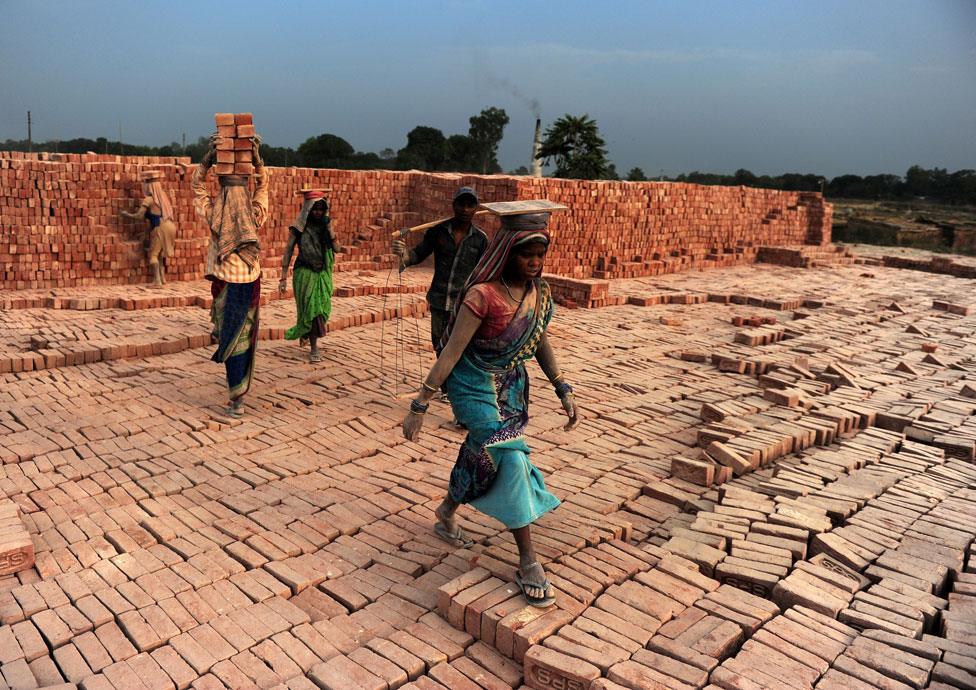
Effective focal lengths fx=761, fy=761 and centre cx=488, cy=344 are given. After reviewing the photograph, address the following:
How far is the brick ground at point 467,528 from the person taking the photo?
2.99m

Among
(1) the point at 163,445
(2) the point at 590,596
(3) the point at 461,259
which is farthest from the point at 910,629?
(1) the point at 163,445

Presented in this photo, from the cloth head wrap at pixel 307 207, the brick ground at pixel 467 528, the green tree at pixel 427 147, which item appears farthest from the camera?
the green tree at pixel 427 147

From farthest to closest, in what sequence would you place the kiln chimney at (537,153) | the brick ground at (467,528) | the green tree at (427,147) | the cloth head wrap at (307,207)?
the green tree at (427,147), the kiln chimney at (537,153), the cloth head wrap at (307,207), the brick ground at (467,528)

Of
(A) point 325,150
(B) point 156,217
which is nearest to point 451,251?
(B) point 156,217

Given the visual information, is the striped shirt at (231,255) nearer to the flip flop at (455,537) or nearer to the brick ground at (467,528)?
the brick ground at (467,528)

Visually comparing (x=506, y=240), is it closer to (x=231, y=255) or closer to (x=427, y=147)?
(x=231, y=255)

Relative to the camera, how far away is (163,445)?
207 inches

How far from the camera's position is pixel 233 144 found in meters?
5.84

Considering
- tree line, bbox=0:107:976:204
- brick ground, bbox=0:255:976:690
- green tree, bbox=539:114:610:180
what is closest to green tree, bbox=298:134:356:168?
tree line, bbox=0:107:976:204

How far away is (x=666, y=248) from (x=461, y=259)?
40.5ft

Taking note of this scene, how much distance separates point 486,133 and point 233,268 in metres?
42.8

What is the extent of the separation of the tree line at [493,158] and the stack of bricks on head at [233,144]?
865 cm

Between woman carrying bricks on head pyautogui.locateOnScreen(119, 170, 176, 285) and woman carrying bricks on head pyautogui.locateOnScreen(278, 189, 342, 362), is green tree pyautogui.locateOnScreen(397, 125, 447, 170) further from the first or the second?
woman carrying bricks on head pyautogui.locateOnScreen(278, 189, 342, 362)

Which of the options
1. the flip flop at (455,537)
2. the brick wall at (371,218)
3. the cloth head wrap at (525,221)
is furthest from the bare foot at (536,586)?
the brick wall at (371,218)
